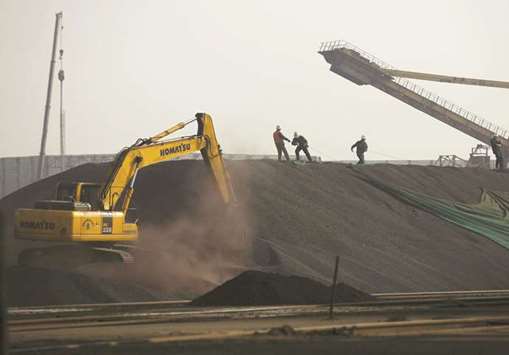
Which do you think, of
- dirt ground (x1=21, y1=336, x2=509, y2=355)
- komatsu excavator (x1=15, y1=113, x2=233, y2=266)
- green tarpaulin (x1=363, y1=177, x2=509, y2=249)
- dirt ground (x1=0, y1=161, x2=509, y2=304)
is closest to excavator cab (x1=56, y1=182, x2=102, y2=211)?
komatsu excavator (x1=15, y1=113, x2=233, y2=266)

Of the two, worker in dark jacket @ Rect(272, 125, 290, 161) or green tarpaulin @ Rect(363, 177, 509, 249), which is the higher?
worker in dark jacket @ Rect(272, 125, 290, 161)

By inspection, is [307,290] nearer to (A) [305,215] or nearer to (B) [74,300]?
(B) [74,300]

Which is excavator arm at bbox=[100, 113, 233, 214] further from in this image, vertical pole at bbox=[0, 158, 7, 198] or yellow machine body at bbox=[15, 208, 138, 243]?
vertical pole at bbox=[0, 158, 7, 198]

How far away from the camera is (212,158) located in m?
30.1

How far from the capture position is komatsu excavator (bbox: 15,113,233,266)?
24703 mm

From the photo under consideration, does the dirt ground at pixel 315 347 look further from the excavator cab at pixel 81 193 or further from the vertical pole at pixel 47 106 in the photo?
the vertical pole at pixel 47 106

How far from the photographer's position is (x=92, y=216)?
82.1 feet

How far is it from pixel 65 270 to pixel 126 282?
1643 millimetres

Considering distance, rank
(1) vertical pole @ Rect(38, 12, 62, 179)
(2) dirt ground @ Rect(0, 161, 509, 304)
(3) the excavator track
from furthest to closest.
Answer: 1. (1) vertical pole @ Rect(38, 12, 62, 179)
2. (2) dirt ground @ Rect(0, 161, 509, 304)
3. (3) the excavator track

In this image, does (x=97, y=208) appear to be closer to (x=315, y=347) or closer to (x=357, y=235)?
(x=357, y=235)

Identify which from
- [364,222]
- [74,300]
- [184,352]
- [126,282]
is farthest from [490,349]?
[364,222]

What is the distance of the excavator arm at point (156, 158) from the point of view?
26.5m

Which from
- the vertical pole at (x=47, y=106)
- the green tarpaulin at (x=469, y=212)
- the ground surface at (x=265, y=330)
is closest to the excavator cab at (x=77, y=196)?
the ground surface at (x=265, y=330)

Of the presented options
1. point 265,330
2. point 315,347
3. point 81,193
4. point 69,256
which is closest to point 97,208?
point 81,193
